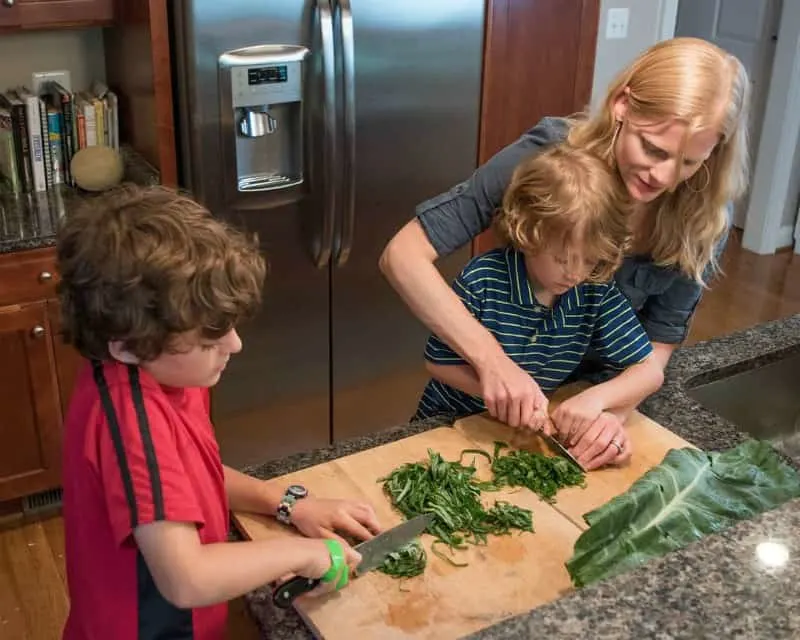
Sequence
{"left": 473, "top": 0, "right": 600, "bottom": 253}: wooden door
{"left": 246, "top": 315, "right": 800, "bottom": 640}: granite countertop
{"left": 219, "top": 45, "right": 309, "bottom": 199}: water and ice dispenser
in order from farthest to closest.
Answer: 1. {"left": 473, "top": 0, "right": 600, "bottom": 253}: wooden door
2. {"left": 219, "top": 45, "right": 309, "bottom": 199}: water and ice dispenser
3. {"left": 246, "top": 315, "right": 800, "bottom": 640}: granite countertop

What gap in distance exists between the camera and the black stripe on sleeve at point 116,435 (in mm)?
934

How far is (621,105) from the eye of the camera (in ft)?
4.52

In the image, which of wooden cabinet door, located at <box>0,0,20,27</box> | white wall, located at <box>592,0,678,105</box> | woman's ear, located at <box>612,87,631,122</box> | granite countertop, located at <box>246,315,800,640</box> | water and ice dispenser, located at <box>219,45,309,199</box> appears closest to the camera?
granite countertop, located at <box>246,315,800,640</box>

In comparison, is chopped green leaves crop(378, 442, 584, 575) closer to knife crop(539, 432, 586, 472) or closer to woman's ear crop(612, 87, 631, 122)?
knife crop(539, 432, 586, 472)

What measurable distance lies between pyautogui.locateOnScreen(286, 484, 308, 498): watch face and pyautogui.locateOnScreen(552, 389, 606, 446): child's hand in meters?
0.40

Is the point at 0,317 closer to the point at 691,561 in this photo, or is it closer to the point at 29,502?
the point at 29,502

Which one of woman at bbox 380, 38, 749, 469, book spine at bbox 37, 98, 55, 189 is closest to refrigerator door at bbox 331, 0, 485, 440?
book spine at bbox 37, 98, 55, 189

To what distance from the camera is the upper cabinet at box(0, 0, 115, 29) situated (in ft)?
7.45

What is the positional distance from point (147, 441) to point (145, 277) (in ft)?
0.56

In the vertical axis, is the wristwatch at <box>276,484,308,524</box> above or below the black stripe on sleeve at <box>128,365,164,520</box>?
below

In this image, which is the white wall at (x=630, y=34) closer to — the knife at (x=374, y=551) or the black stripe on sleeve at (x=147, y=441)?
the knife at (x=374, y=551)

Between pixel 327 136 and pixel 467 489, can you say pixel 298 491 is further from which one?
pixel 327 136

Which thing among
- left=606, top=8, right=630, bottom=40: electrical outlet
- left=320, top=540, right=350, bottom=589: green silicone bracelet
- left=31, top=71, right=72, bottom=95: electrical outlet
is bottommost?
left=320, top=540, right=350, bottom=589: green silicone bracelet

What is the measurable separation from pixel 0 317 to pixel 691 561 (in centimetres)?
192
